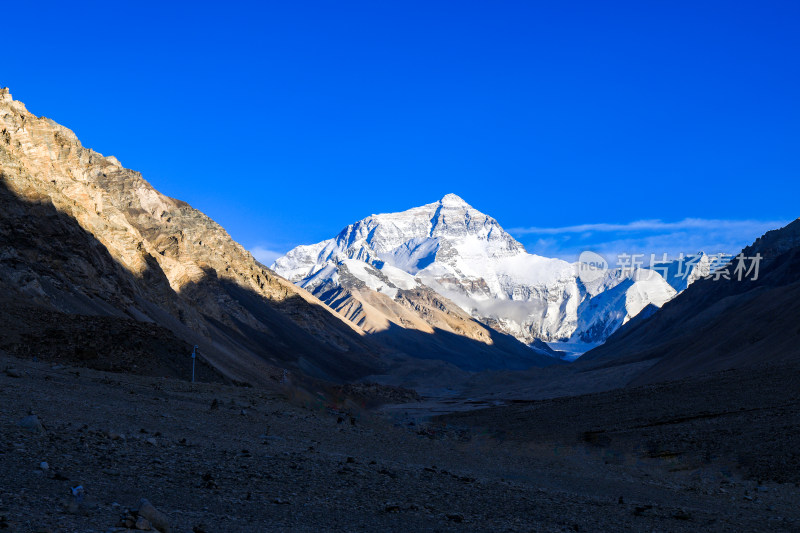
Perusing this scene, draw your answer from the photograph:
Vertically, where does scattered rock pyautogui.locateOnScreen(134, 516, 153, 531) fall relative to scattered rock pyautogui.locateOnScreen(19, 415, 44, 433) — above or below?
below

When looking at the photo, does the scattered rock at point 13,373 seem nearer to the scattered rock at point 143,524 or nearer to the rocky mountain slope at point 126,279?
the rocky mountain slope at point 126,279

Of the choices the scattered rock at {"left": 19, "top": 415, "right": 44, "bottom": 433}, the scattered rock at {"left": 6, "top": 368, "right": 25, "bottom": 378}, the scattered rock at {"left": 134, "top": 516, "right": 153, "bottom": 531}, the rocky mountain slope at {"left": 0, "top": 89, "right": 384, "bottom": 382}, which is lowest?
the scattered rock at {"left": 134, "top": 516, "right": 153, "bottom": 531}

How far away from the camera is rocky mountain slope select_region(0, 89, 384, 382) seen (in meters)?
32.5

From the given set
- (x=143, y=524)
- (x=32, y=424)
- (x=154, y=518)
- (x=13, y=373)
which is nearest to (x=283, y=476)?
(x=32, y=424)

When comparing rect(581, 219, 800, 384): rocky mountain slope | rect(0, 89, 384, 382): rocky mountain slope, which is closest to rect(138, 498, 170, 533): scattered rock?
rect(0, 89, 384, 382): rocky mountain slope

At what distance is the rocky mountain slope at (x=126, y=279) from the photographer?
3247 centimetres

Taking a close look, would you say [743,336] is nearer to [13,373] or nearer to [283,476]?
[283,476]

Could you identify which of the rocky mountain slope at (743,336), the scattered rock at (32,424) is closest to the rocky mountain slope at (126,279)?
the scattered rock at (32,424)

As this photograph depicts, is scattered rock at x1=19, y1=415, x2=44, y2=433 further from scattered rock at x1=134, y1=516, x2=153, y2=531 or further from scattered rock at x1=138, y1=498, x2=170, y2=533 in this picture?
scattered rock at x1=134, y1=516, x2=153, y2=531

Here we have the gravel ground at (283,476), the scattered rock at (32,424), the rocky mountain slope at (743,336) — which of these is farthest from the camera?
the rocky mountain slope at (743,336)

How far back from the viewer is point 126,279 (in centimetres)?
5712

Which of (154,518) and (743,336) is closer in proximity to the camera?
(154,518)

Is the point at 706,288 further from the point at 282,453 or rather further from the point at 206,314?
the point at 282,453

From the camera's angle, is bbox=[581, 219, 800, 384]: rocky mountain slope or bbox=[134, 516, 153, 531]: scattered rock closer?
bbox=[134, 516, 153, 531]: scattered rock
